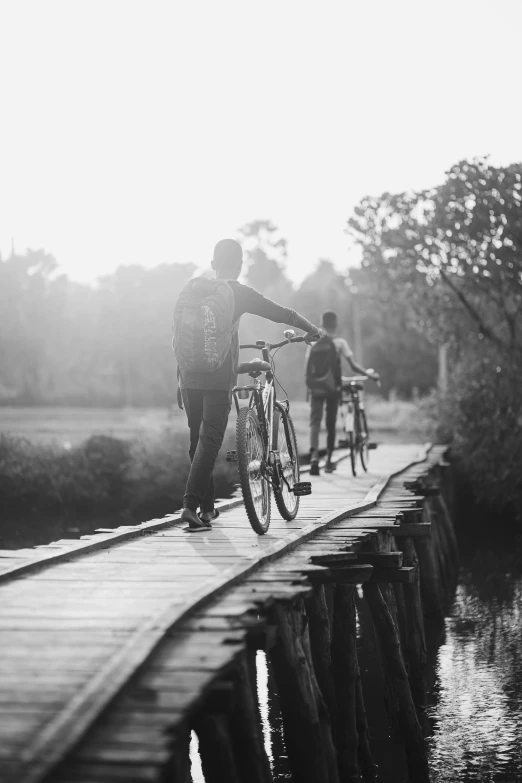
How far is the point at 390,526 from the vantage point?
30.6ft

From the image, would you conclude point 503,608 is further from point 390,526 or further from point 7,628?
point 7,628

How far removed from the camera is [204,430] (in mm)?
8227

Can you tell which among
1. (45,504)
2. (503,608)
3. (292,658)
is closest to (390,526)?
(292,658)

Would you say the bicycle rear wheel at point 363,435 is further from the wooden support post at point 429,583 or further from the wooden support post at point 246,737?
the wooden support post at point 246,737

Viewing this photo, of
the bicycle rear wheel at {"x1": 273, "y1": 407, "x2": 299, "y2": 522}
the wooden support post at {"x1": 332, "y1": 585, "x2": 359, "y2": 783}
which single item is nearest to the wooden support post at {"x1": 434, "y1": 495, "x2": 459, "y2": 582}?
the bicycle rear wheel at {"x1": 273, "y1": 407, "x2": 299, "y2": 522}

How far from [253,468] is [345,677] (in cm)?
185

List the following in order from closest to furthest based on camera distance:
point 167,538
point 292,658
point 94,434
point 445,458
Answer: point 292,658
point 167,538
point 445,458
point 94,434

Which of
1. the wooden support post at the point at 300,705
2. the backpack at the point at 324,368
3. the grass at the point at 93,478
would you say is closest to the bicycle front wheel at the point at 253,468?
the wooden support post at the point at 300,705

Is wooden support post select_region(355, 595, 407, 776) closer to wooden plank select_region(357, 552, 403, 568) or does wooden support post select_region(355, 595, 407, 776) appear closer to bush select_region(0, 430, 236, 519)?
wooden plank select_region(357, 552, 403, 568)

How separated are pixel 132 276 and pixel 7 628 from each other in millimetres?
74178

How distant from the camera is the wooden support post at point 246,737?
225 inches

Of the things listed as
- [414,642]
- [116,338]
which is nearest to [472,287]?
[414,642]

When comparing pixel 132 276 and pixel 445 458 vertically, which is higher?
pixel 132 276

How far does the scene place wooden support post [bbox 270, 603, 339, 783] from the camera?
637cm
